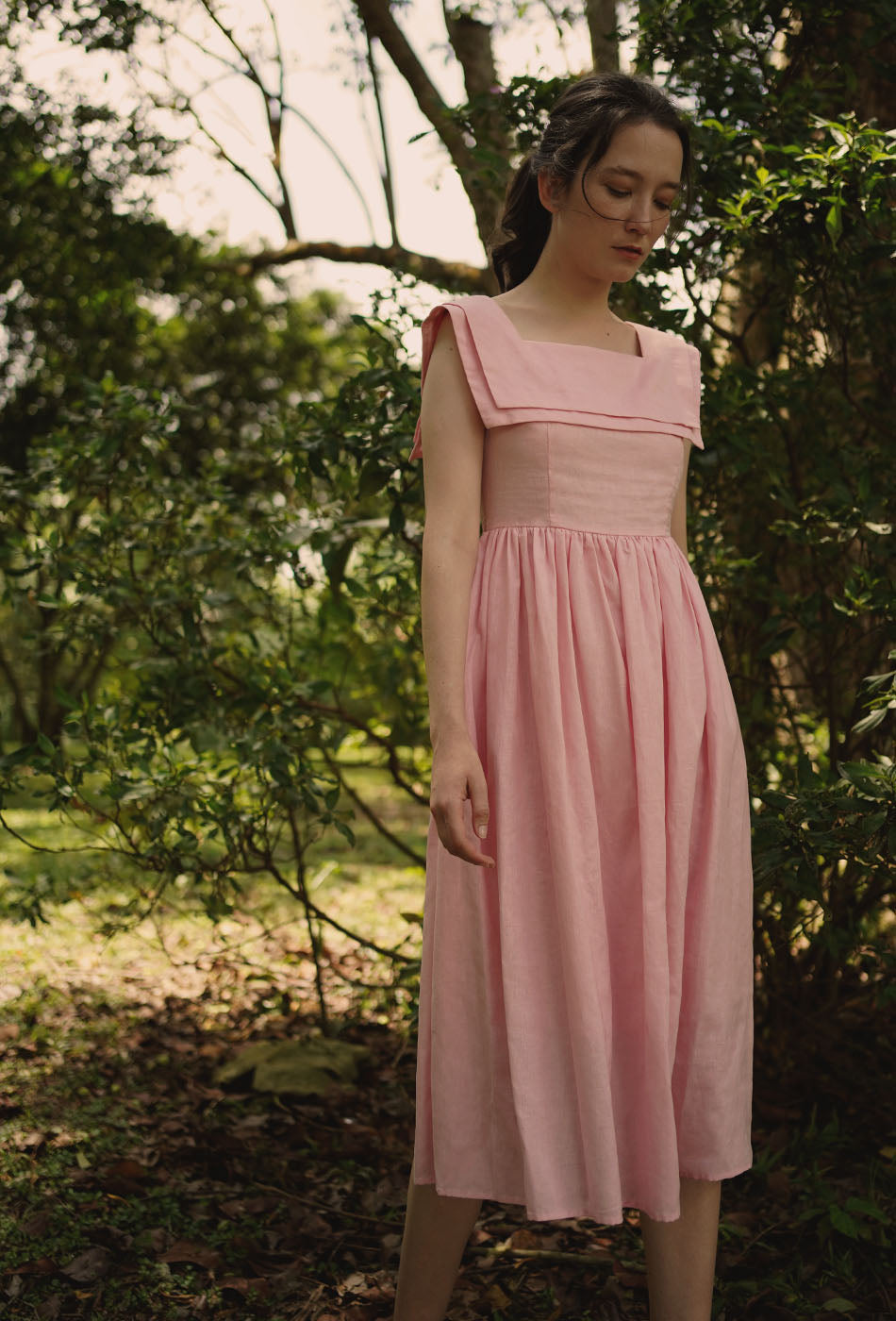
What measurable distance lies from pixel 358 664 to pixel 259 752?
41.5 inches

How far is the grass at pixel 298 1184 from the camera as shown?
2184mm

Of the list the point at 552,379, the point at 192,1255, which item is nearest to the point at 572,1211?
the point at 192,1255

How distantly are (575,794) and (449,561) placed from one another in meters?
0.39

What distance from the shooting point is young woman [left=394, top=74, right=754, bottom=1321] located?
5.34ft

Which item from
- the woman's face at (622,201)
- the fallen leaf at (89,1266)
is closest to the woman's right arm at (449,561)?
the woman's face at (622,201)

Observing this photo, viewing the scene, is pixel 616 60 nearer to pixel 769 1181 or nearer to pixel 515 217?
pixel 515 217

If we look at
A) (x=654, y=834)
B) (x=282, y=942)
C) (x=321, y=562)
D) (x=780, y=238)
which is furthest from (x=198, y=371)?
(x=654, y=834)

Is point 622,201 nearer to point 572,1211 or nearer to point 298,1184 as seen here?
point 572,1211

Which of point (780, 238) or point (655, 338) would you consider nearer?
point (655, 338)

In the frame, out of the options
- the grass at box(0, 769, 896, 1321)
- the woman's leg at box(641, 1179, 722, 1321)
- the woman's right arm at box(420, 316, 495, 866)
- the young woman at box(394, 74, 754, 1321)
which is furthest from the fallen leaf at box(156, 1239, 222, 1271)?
the woman's right arm at box(420, 316, 495, 866)

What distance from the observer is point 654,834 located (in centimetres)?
166

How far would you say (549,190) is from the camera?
5.89ft

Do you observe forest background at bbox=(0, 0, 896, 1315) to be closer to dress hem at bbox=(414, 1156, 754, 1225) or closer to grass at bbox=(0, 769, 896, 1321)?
grass at bbox=(0, 769, 896, 1321)

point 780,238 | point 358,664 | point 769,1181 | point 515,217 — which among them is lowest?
point 769,1181
